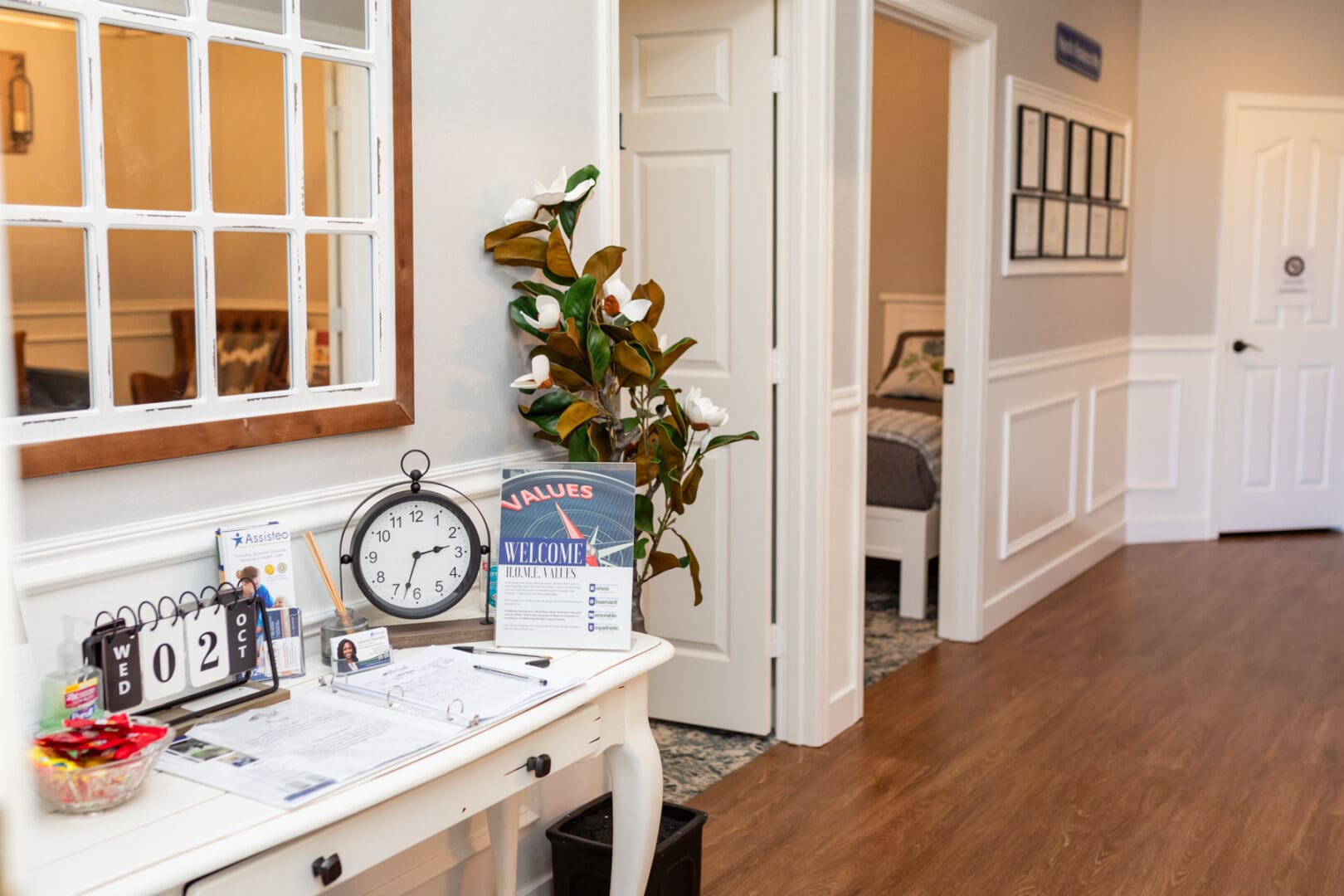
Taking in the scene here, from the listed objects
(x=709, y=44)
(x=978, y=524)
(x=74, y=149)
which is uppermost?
(x=709, y=44)

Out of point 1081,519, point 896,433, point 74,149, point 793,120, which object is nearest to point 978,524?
→ point 896,433

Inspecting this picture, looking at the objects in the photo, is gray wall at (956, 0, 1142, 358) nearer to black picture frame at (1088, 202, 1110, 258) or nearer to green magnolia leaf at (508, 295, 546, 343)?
black picture frame at (1088, 202, 1110, 258)

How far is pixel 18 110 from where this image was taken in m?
1.54

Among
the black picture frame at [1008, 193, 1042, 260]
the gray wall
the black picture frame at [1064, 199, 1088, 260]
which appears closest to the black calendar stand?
the gray wall

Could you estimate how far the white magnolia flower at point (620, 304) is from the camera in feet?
7.66

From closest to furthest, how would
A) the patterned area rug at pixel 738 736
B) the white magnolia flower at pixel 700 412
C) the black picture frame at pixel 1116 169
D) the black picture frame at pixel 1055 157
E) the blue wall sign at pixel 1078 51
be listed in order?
the white magnolia flower at pixel 700 412 < the patterned area rug at pixel 738 736 < the black picture frame at pixel 1055 157 < the blue wall sign at pixel 1078 51 < the black picture frame at pixel 1116 169

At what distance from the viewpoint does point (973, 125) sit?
4.45 metres

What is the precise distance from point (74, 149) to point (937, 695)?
3.13 metres

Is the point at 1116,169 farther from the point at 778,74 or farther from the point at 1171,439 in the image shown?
the point at 778,74

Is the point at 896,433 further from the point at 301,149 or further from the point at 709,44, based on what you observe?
the point at 301,149

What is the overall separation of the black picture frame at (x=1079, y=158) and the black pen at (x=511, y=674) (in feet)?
13.5

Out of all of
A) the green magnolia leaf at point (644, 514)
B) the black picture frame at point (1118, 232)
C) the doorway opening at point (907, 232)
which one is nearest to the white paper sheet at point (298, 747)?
the green magnolia leaf at point (644, 514)

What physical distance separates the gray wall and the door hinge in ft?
3.58

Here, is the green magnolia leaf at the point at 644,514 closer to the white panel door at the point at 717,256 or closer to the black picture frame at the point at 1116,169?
the white panel door at the point at 717,256
